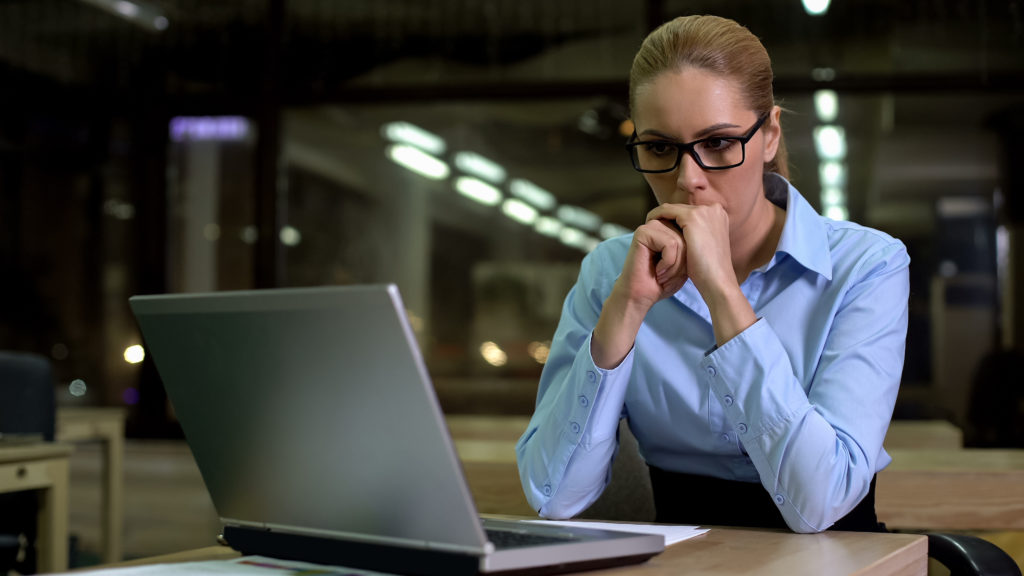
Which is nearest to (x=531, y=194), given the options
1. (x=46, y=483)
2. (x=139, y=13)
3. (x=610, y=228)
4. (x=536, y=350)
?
(x=610, y=228)

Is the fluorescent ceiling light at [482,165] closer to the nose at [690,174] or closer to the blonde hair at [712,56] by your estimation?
the blonde hair at [712,56]

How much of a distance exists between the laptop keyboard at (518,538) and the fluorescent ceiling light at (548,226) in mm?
3977

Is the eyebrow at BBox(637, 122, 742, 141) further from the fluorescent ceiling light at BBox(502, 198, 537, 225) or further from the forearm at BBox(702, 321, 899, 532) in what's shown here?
the fluorescent ceiling light at BBox(502, 198, 537, 225)

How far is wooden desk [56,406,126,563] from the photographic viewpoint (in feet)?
12.1

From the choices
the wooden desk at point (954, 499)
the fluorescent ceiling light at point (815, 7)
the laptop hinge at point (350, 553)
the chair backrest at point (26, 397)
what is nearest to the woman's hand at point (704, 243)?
the laptop hinge at point (350, 553)

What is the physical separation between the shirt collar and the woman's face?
6cm

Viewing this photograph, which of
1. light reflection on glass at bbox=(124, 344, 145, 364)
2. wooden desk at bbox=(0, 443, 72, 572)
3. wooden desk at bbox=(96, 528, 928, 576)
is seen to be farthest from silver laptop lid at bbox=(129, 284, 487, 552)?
light reflection on glass at bbox=(124, 344, 145, 364)

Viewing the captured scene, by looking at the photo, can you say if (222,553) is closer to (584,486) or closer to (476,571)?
(476,571)

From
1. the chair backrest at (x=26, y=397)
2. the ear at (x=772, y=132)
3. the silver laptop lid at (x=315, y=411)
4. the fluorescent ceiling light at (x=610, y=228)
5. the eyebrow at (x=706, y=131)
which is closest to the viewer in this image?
the silver laptop lid at (x=315, y=411)

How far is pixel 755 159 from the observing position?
1296mm

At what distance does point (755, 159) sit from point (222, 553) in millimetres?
772

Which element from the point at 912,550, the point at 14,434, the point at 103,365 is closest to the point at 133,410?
the point at 103,365

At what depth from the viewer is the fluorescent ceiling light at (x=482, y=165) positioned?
4.91m

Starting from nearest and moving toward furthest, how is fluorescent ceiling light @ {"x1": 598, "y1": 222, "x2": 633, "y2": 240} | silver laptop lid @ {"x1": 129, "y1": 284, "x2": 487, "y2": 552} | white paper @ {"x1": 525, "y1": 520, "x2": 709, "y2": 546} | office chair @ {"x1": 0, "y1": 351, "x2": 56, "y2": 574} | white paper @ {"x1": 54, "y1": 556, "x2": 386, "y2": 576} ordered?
silver laptop lid @ {"x1": 129, "y1": 284, "x2": 487, "y2": 552} < white paper @ {"x1": 54, "y1": 556, "x2": 386, "y2": 576} < white paper @ {"x1": 525, "y1": 520, "x2": 709, "y2": 546} < office chair @ {"x1": 0, "y1": 351, "x2": 56, "y2": 574} < fluorescent ceiling light @ {"x1": 598, "y1": 222, "x2": 633, "y2": 240}
